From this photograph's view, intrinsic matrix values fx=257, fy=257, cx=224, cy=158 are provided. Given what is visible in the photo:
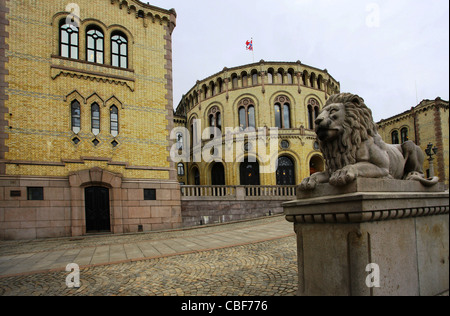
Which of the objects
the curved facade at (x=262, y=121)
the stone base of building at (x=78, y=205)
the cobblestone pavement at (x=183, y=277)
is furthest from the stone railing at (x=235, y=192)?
the cobblestone pavement at (x=183, y=277)

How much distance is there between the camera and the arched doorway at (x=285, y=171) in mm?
28453

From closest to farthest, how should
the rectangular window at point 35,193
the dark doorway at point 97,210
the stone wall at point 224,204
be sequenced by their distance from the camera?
the rectangular window at point 35,193 < the dark doorway at point 97,210 < the stone wall at point 224,204

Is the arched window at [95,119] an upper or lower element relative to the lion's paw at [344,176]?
upper

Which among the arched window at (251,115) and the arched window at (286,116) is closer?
the arched window at (286,116)

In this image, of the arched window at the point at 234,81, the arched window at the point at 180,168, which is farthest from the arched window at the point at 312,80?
the arched window at the point at 180,168

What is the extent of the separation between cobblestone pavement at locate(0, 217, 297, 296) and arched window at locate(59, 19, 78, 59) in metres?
13.8

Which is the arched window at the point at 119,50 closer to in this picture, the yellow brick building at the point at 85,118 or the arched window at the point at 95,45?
the yellow brick building at the point at 85,118

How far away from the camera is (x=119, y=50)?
Answer: 16.7 metres

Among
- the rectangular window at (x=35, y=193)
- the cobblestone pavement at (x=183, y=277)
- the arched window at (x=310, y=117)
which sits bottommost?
the cobblestone pavement at (x=183, y=277)

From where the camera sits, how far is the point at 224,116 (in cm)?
3089

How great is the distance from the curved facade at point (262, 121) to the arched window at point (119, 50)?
15015 millimetres

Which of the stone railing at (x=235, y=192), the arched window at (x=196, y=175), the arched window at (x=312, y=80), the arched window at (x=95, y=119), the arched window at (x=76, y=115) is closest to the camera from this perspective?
the arched window at (x=76, y=115)

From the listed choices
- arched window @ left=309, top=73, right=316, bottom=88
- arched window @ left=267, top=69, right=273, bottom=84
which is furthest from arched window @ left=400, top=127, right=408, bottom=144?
arched window @ left=267, top=69, right=273, bottom=84

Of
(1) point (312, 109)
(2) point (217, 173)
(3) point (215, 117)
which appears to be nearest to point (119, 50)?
(3) point (215, 117)
